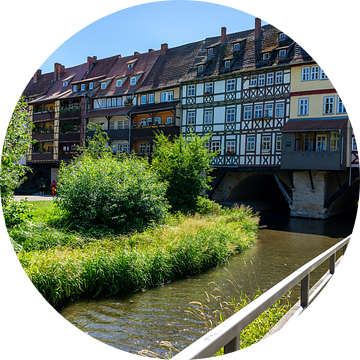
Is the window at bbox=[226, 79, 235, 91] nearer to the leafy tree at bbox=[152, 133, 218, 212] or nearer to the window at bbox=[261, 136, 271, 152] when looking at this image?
the window at bbox=[261, 136, 271, 152]

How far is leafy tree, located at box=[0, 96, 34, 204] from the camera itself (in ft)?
25.4

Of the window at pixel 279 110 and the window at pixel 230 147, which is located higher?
the window at pixel 279 110

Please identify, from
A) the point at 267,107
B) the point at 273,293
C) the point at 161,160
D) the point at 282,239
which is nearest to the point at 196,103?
the point at 267,107

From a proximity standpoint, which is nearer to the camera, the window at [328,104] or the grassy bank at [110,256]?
the grassy bank at [110,256]

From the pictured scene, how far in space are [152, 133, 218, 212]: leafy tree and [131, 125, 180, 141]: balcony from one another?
35.2ft

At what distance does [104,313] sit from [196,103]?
23.2 metres

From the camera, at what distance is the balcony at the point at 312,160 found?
67.1 feet

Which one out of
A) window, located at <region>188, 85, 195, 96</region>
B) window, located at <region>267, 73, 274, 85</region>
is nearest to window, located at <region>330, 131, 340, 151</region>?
window, located at <region>267, 73, 274, 85</region>

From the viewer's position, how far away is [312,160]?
69.3 feet

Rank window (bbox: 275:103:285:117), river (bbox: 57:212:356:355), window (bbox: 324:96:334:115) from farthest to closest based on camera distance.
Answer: window (bbox: 275:103:285:117)
window (bbox: 324:96:334:115)
river (bbox: 57:212:356:355)

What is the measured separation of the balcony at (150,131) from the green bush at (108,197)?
1597 centimetres

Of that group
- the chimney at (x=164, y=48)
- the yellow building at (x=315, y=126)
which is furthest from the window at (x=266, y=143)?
the chimney at (x=164, y=48)

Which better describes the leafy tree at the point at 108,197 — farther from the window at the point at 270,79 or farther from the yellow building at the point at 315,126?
the window at the point at 270,79

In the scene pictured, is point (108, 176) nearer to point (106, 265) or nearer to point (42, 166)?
point (106, 265)
